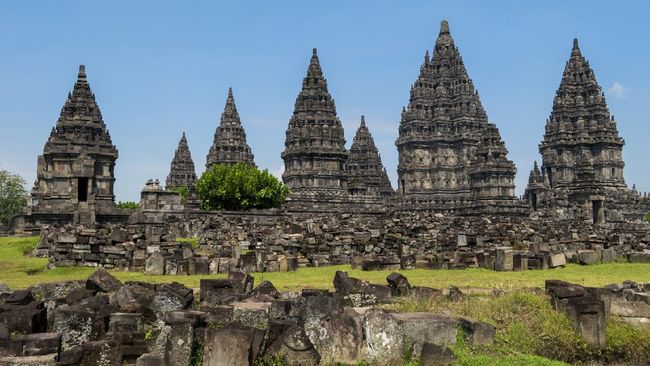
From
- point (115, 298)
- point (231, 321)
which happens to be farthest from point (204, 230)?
point (231, 321)

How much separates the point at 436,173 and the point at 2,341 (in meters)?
72.8

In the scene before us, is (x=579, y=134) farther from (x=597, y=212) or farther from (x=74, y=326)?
(x=74, y=326)

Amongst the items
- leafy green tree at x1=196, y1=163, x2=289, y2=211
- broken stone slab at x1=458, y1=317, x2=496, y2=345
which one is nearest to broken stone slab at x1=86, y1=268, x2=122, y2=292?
broken stone slab at x1=458, y1=317, x2=496, y2=345

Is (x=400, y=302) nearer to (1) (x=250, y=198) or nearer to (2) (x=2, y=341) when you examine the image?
(2) (x=2, y=341)

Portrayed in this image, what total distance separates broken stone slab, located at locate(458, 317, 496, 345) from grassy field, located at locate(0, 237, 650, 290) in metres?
4.81

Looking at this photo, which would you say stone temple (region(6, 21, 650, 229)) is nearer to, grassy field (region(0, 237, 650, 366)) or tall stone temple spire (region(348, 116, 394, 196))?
tall stone temple spire (region(348, 116, 394, 196))

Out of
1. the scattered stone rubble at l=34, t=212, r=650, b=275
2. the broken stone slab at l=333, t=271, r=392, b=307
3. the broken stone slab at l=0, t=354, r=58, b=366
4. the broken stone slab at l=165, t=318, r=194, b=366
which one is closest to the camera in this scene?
the broken stone slab at l=0, t=354, r=58, b=366

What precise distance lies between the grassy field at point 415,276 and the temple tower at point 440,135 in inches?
2241

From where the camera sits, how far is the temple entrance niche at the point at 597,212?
61.5 metres

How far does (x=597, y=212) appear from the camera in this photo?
61.8 m

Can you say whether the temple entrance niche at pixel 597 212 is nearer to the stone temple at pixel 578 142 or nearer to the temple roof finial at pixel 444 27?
the stone temple at pixel 578 142

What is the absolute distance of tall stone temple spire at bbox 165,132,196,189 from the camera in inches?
3701

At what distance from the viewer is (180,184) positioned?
308 ft

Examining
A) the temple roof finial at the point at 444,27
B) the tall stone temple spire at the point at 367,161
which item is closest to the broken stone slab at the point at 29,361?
the tall stone temple spire at the point at 367,161
